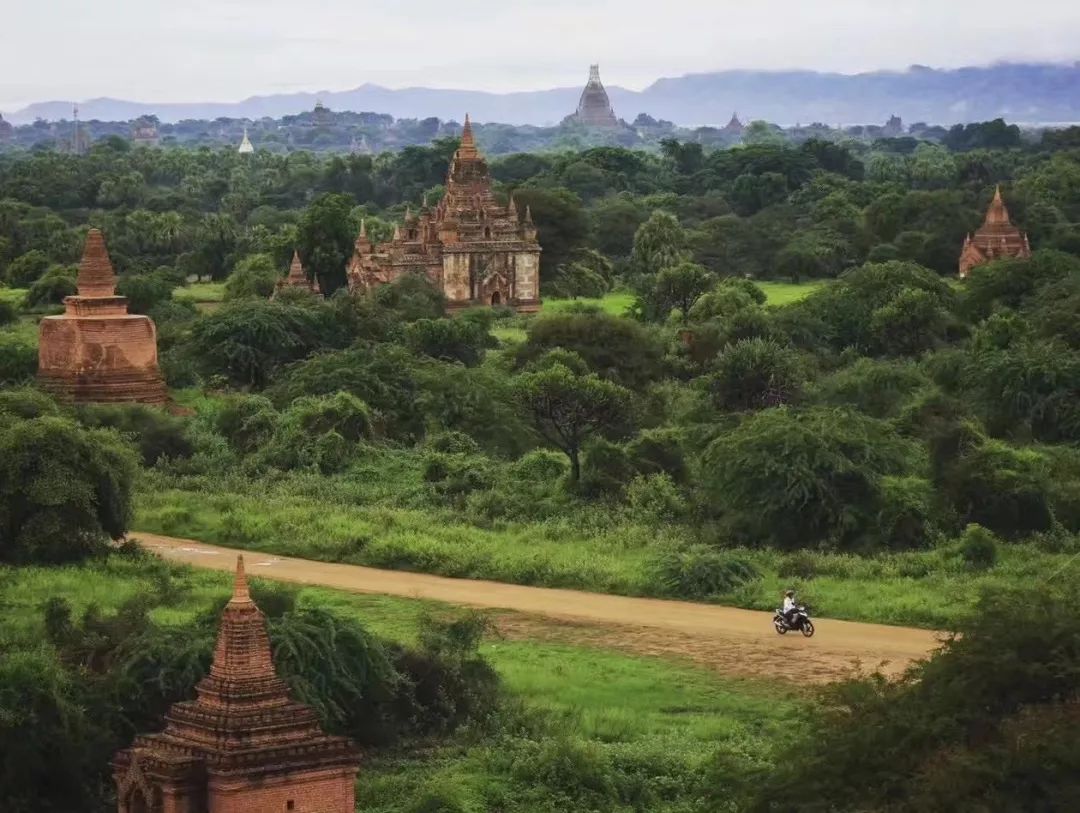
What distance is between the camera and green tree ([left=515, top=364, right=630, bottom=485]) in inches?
1880

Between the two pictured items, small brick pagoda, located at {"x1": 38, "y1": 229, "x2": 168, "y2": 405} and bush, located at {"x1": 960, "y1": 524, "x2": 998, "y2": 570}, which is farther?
small brick pagoda, located at {"x1": 38, "y1": 229, "x2": 168, "y2": 405}

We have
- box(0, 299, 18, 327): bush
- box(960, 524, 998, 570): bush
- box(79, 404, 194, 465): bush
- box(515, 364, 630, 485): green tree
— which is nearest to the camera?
box(960, 524, 998, 570): bush

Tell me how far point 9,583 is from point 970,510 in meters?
14.6

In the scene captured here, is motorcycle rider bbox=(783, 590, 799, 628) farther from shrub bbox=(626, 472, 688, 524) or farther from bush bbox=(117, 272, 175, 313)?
bush bbox=(117, 272, 175, 313)

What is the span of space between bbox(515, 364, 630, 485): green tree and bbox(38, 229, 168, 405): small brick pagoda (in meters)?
7.39

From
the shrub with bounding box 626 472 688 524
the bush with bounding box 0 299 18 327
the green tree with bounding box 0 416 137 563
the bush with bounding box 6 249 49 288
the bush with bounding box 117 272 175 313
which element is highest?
the green tree with bounding box 0 416 137 563

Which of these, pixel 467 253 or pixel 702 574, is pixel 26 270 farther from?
pixel 702 574

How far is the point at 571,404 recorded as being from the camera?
157ft

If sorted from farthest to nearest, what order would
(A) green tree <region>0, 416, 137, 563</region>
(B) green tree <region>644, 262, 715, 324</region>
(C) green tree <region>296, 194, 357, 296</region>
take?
(C) green tree <region>296, 194, 357, 296</region>
(B) green tree <region>644, 262, 715, 324</region>
(A) green tree <region>0, 416, 137, 563</region>

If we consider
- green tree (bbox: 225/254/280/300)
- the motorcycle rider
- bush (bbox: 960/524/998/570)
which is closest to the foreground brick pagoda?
the motorcycle rider

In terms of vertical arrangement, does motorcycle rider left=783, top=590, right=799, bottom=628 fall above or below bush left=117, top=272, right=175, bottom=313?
above

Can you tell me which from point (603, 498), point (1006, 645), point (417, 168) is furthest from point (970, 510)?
point (417, 168)

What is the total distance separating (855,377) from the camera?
2131 inches

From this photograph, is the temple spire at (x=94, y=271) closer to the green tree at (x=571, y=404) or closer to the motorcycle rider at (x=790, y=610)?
the green tree at (x=571, y=404)
